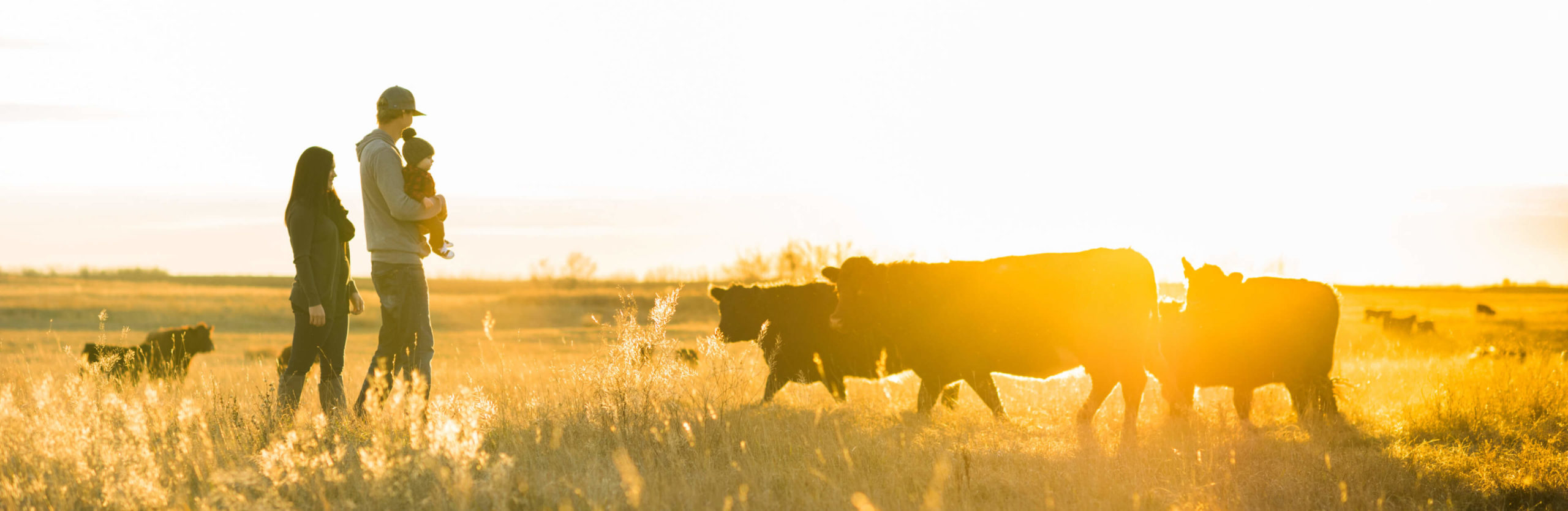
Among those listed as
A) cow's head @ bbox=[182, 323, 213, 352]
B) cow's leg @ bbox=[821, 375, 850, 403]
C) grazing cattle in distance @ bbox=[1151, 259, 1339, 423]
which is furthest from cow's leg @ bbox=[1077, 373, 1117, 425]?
cow's head @ bbox=[182, 323, 213, 352]

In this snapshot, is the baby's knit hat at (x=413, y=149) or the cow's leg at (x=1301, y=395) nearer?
the baby's knit hat at (x=413, y=149)

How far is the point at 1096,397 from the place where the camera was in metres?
7.31

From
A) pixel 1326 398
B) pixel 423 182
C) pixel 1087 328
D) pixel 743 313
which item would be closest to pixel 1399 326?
pixel 1326 398

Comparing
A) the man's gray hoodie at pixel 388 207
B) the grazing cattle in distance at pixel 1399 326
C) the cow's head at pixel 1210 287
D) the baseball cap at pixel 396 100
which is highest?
the baseball cap at pixel 396 100

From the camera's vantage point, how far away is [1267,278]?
26.9 ft

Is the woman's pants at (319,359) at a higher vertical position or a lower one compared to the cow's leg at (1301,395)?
higher

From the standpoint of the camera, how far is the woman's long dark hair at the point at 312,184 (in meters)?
6.34

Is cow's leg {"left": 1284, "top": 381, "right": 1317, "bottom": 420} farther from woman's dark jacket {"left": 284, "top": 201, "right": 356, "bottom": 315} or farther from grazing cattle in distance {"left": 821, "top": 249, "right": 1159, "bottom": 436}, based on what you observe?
woman's dark jacket {"left": 284, "top": 201, "right": 356, "bottom": 315}

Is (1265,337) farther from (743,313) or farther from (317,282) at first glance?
(317,282)

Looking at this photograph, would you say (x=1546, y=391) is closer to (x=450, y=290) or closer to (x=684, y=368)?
(x=684, y=368)

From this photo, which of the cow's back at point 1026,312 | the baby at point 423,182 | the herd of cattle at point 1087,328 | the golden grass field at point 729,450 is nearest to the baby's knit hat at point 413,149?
the baby at point 423,182

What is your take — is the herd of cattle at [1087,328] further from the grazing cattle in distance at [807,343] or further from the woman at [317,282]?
the woman at [317,282]

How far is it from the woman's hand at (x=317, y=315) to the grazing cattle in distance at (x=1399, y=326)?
2271 centimetres

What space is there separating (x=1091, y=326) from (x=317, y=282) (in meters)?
5.82
